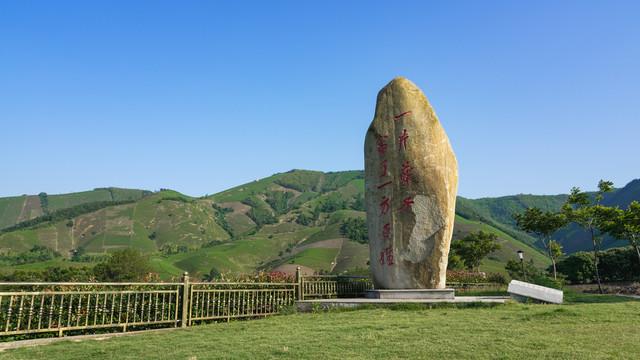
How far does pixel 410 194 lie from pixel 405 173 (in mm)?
601

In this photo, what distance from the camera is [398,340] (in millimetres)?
5355

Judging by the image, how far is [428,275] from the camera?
10.5 meters

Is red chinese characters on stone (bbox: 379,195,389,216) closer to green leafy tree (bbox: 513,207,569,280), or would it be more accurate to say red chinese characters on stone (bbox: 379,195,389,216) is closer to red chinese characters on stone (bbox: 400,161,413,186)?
red chinese characters on stone (bbox: 400,161,413,186)

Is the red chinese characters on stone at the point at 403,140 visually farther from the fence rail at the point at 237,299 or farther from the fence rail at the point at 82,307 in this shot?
the fence rail at the point at 82,307

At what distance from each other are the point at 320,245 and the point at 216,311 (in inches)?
3933

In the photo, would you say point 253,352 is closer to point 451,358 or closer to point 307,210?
point 451,358

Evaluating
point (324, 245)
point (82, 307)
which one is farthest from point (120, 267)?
point (324, 245)

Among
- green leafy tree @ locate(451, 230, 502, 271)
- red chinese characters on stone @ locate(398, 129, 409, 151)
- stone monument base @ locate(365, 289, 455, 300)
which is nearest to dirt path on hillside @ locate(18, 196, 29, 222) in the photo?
green leafy tree @ locate(451, 230, 502, 271)

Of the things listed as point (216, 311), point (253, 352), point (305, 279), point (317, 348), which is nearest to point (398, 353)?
point (317, 348)

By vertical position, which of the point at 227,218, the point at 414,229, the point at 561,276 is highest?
the point at 227,218

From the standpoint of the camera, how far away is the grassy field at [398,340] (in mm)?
4576

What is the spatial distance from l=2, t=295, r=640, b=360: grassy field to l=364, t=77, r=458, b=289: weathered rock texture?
105 inches

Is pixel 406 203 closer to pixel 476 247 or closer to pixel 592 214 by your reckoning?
pixel 592 214

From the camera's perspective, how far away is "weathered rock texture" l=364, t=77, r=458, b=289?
413 inches
